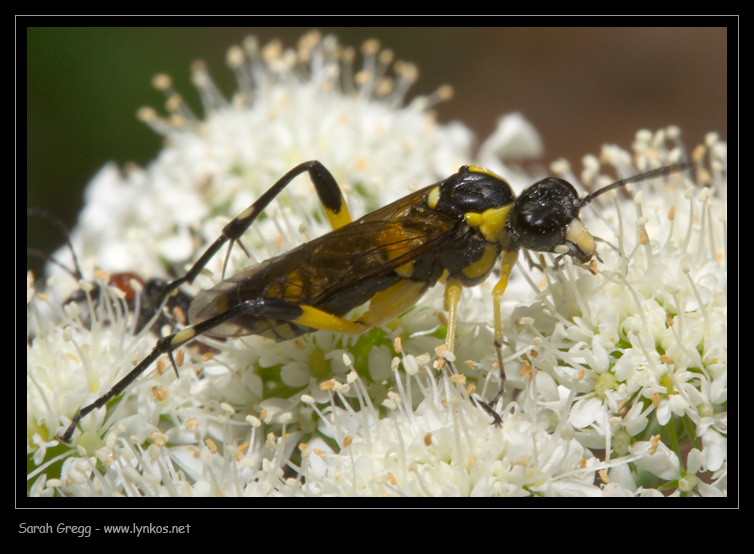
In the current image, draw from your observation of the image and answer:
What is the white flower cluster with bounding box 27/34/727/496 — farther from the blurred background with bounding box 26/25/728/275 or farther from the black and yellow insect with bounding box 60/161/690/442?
the blurred background with bounding box 26/25/728/275

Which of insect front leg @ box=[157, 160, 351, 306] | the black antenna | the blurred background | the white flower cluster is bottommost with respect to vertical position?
the white flower cluster

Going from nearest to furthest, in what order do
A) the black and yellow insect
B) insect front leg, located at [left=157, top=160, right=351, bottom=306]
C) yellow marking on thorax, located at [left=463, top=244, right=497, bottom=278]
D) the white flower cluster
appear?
1. the white flower cluster
2. the black and yellow insect
3. yellow marking on thorax, located at [left=463, top=244, right=497, bottom=278]
4. insect front leg, located at [left=157, top=160, right=351, bottom=306]

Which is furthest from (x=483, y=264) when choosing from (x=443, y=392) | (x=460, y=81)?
(x=460, y=81)

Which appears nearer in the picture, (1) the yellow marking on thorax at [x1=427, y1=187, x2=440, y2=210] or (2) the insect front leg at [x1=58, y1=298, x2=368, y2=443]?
(2) the insect front leg at [x1=58, y1=298, x2=368, y2=443]

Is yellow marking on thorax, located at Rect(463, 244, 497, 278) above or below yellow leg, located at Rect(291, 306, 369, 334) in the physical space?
above

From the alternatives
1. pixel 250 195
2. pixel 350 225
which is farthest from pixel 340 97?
pixel 350 225

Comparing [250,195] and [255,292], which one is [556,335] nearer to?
[255,292]

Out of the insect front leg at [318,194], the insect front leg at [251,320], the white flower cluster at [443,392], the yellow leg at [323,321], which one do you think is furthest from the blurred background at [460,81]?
the yellow leg at [323,321]

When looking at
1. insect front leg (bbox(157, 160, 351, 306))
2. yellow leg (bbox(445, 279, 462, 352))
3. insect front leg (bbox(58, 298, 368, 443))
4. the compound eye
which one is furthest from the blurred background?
the compound eye
